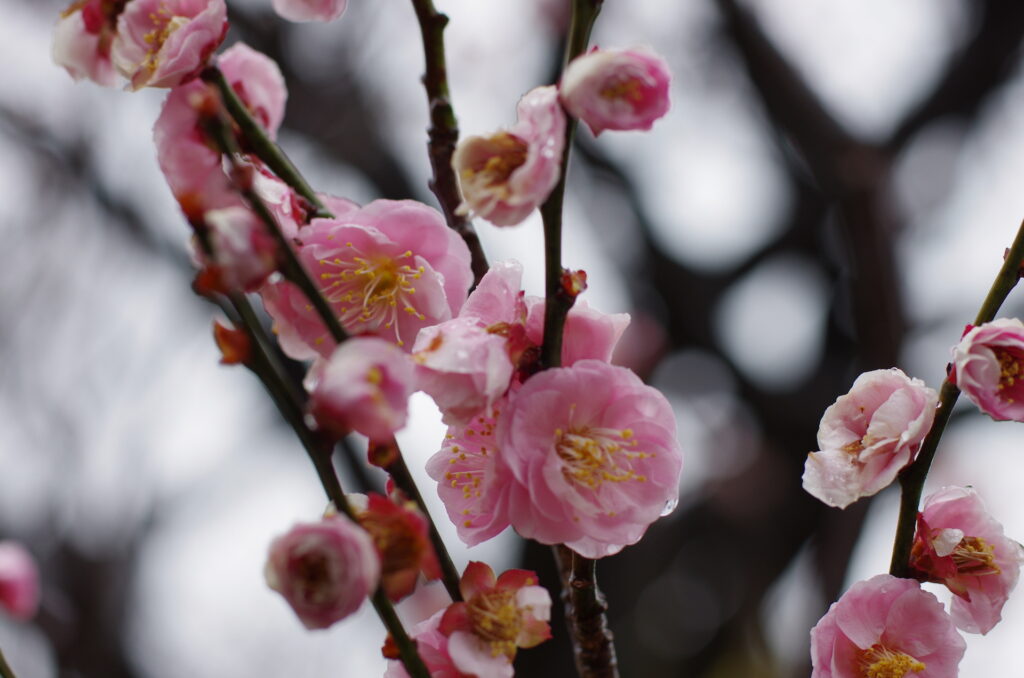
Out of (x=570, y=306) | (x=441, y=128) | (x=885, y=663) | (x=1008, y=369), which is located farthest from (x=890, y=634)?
(x=441, y=128)

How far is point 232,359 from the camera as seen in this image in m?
0.37

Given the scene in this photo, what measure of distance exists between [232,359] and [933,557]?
1.30ft

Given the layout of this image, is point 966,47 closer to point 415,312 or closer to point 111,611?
point 415,312

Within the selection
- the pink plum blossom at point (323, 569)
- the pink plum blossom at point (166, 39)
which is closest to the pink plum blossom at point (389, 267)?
the pink plum blossom at point (166, 39)

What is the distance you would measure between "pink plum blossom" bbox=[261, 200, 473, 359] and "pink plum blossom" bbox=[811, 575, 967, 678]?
280 mm

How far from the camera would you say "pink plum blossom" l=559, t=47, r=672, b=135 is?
0.40 meters

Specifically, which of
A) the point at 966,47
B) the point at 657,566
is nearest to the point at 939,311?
the point at 966,47

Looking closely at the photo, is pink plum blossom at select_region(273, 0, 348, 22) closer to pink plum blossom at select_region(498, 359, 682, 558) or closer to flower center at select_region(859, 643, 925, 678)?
pink plum blossom at select_region(498, 359, 682, 558)

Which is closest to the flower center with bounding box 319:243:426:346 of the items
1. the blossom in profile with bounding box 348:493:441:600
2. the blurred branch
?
the blossom in profile with bounding box 348:493:441:600

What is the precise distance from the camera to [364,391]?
0.34 meters

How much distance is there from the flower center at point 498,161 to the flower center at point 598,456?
5.8 inches

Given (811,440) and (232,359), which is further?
(811,440)

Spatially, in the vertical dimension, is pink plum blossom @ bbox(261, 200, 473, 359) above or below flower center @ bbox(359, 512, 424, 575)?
above

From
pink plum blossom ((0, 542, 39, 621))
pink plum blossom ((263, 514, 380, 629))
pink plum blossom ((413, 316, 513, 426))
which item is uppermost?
pink plum blossom ((413, 316, 513, 426))
